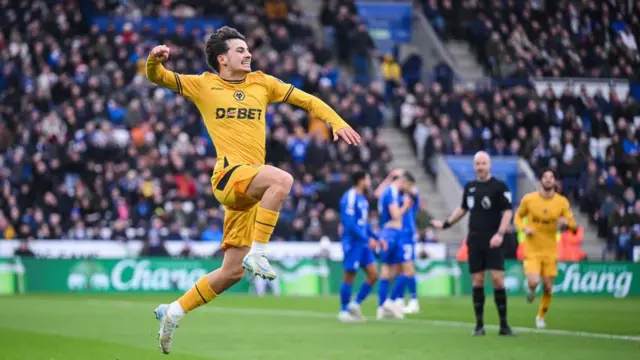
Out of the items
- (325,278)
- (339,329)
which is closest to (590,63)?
(325,278)

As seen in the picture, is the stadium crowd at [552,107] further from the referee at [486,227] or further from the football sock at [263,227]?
the football sock at [263,227]

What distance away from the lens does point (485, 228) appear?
17250 millimetres

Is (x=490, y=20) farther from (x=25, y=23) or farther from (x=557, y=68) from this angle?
(x=25, y=23)

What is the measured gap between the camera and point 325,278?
31.6 metres

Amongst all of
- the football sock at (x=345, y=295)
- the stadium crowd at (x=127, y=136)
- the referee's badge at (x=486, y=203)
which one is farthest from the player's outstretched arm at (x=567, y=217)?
the stadium crowd at (x=127, y=136)

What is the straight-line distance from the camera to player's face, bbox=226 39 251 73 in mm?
11859

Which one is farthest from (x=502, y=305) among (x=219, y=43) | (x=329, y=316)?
(x=219, y=43)

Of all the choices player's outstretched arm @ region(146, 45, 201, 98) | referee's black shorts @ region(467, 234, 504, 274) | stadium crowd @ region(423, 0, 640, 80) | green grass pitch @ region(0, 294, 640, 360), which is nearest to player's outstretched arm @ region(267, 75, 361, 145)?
player's outstretched arm @ region(146, 45, 201, 98)

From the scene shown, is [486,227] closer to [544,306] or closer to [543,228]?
[544,306]

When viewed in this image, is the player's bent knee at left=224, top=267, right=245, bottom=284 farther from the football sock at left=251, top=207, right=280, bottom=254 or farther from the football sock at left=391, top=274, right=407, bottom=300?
the football sock at left=391, top=274, right=407, bottom=300

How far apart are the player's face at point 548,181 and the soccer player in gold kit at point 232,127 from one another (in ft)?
28.0

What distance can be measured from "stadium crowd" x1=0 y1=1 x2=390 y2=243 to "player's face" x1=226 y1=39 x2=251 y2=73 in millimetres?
19168

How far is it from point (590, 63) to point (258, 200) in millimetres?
32049

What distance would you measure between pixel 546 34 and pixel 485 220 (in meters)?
26.4
